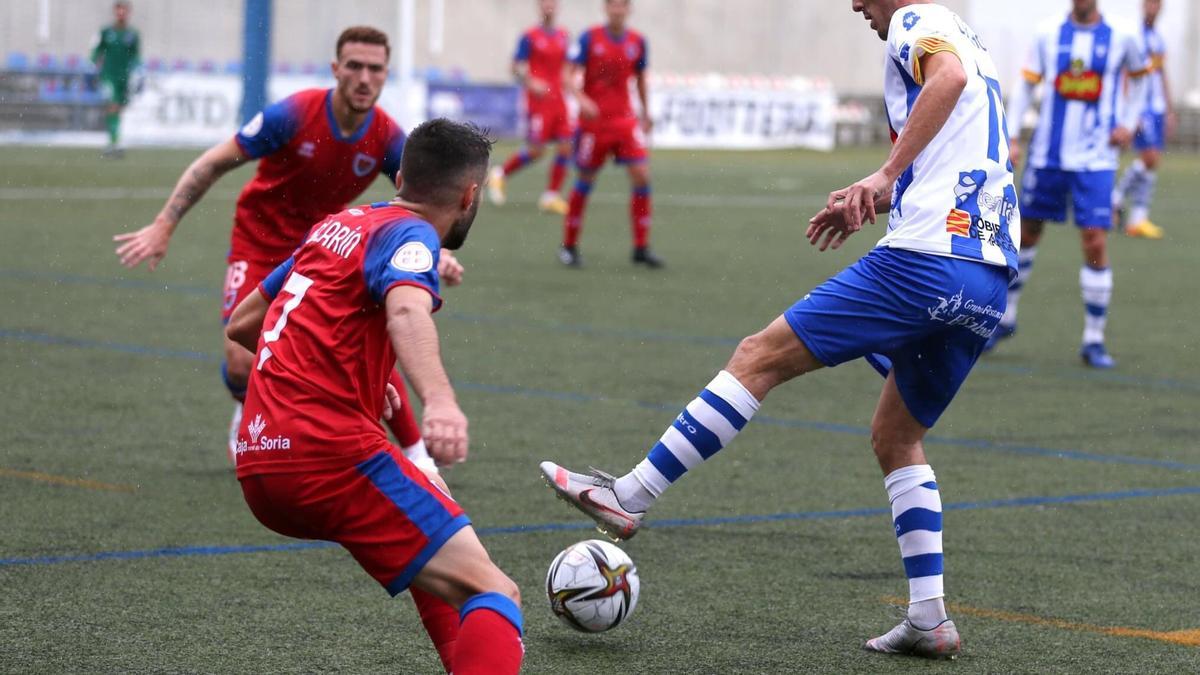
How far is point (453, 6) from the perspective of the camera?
38.8m

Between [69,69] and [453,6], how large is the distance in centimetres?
1177

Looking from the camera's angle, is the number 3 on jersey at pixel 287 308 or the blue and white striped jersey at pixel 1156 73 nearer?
the number 3 on jersey at pixel 287 308

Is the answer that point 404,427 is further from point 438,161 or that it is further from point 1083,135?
point 1083,135

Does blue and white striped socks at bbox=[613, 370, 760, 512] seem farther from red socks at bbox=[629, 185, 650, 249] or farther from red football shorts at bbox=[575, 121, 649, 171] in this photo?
red football shorts at bbox=[575, 121, 649, 171]

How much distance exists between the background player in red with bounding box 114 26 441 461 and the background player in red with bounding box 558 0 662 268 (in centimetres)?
744

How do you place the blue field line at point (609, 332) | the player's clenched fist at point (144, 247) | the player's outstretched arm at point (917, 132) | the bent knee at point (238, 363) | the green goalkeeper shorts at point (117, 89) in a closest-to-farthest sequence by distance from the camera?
1. the player's outstretched arm at point (917, 132)
2. the player's clenched fist at point (144, 247)
3. the bent knee at point (238, 363)
4. the blue field line at point (609, 332)
5. the green goalkeeper shorts at point (117, 89)

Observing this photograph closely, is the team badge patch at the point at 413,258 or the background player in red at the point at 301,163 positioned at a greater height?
the team badge patch at the point at 413,258

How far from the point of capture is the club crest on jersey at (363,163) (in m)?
6.49

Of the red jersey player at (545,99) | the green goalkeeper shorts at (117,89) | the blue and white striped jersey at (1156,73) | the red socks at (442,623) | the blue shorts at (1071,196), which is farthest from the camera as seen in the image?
the green goalkeeper shorts at (117,89)

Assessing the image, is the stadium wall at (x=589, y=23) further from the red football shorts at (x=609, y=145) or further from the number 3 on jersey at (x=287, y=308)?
the number 3 on jersey at (x=287, y=308)

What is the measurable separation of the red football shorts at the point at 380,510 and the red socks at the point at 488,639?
0.15 metres

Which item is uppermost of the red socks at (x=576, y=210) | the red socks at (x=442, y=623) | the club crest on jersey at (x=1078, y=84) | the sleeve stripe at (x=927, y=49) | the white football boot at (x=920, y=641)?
the sleeve stripe at (x=927, y=49)

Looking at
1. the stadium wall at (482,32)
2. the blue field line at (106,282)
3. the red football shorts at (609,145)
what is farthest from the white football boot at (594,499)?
the stadium wall at (482,32)

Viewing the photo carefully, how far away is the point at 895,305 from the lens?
172 inches
